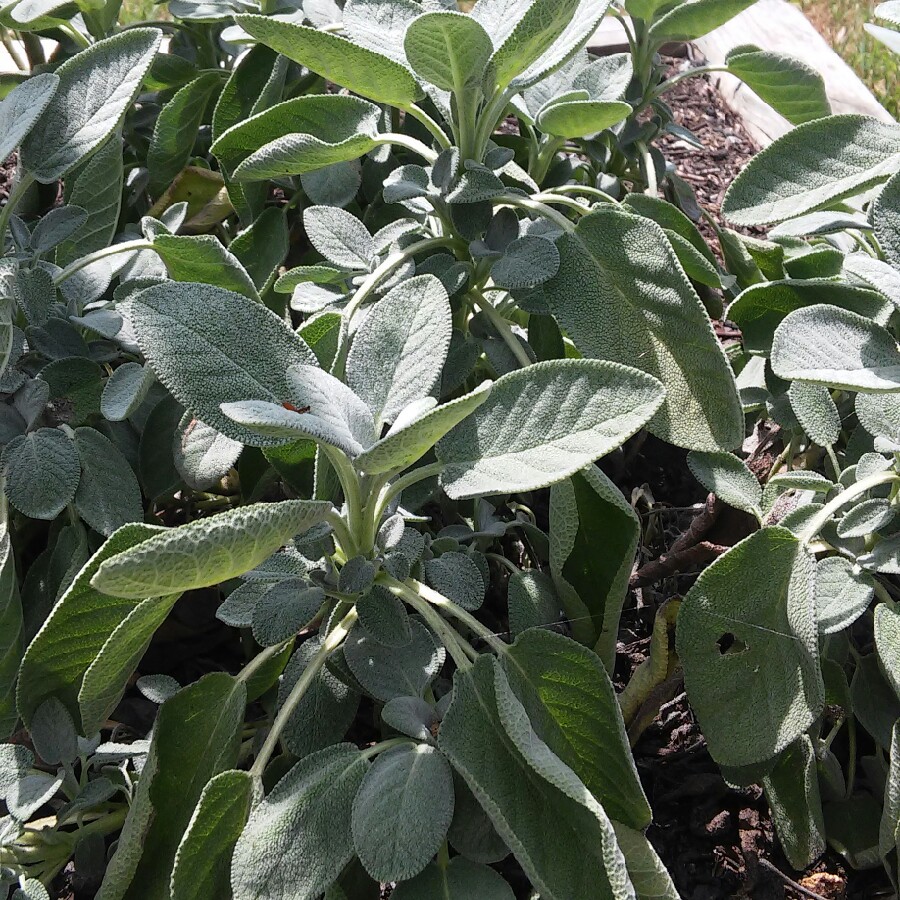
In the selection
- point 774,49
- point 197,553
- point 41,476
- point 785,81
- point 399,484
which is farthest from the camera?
point 774,49

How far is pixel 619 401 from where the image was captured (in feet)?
2.46

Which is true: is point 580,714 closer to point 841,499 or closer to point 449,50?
point 841,499

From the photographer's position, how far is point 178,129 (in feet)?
4.42

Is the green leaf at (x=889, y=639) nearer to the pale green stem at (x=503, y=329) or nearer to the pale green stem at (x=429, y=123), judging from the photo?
the pale green stem at (x=503, y=329)

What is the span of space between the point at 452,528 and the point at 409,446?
35 cm

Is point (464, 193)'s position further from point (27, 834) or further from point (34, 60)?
point (34, 60)

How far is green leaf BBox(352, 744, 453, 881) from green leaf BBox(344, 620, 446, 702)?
0.22 feet

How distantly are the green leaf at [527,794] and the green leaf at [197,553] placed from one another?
21 centimetres

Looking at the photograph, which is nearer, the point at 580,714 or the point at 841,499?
the point at 580,714

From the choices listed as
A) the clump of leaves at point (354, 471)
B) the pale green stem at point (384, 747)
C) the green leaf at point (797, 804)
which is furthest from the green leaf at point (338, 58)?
the green leaf at point (797, 804)

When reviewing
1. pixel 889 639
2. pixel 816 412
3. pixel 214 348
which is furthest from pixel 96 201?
pixel 889 639

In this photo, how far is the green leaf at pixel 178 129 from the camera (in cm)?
133

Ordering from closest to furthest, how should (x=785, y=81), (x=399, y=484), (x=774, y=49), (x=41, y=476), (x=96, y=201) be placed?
1. (x=399, y=484)
2. (x=41, y=476)
3. (x=96, y=201)
4. (x=785, y=81)
5. (x=774, y=49)

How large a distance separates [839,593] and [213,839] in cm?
58
